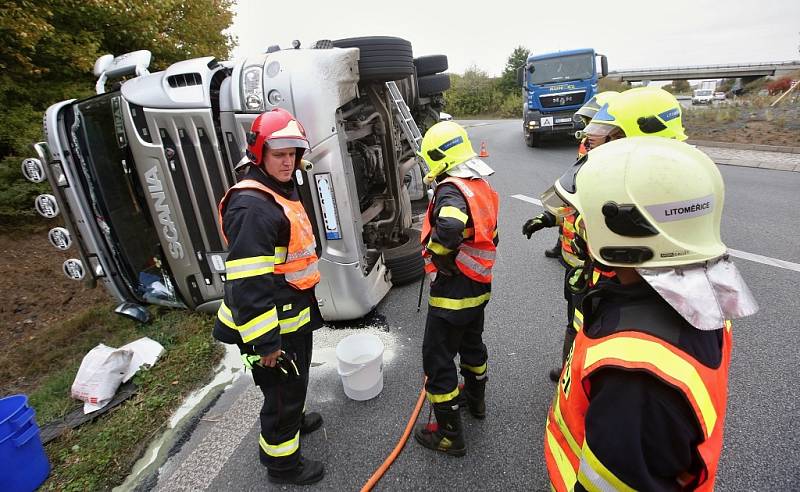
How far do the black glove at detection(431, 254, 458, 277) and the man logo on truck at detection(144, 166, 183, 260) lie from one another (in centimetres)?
252

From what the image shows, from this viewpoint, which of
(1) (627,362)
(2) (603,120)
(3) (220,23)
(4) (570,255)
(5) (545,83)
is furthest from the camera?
(5) (545,83)

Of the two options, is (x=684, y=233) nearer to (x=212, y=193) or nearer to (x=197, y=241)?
(x=212, y=193)

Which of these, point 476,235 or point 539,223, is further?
Result: point 539,223

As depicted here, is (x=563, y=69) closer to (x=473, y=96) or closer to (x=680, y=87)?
(x=473, y=96)

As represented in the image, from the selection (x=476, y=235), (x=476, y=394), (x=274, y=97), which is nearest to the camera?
(x=476, y=235)

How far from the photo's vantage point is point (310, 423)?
2.55 metres

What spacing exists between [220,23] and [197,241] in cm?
761

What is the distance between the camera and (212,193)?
338 centimetres

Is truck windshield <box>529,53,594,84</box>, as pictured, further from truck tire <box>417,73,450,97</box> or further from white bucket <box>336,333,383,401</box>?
white bucket <box>336,333,383,401</box>

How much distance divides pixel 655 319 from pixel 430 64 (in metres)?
6.03

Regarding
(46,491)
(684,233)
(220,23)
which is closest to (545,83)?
(220,23)

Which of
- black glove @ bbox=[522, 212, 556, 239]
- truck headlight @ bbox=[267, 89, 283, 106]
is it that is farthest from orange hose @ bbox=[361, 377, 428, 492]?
truck headlight @ bbox=[267, 89, 283, 106]

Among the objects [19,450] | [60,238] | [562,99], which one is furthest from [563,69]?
[19,450]

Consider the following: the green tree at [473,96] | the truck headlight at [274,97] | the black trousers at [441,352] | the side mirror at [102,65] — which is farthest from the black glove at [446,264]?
the green tree at [473,96]
